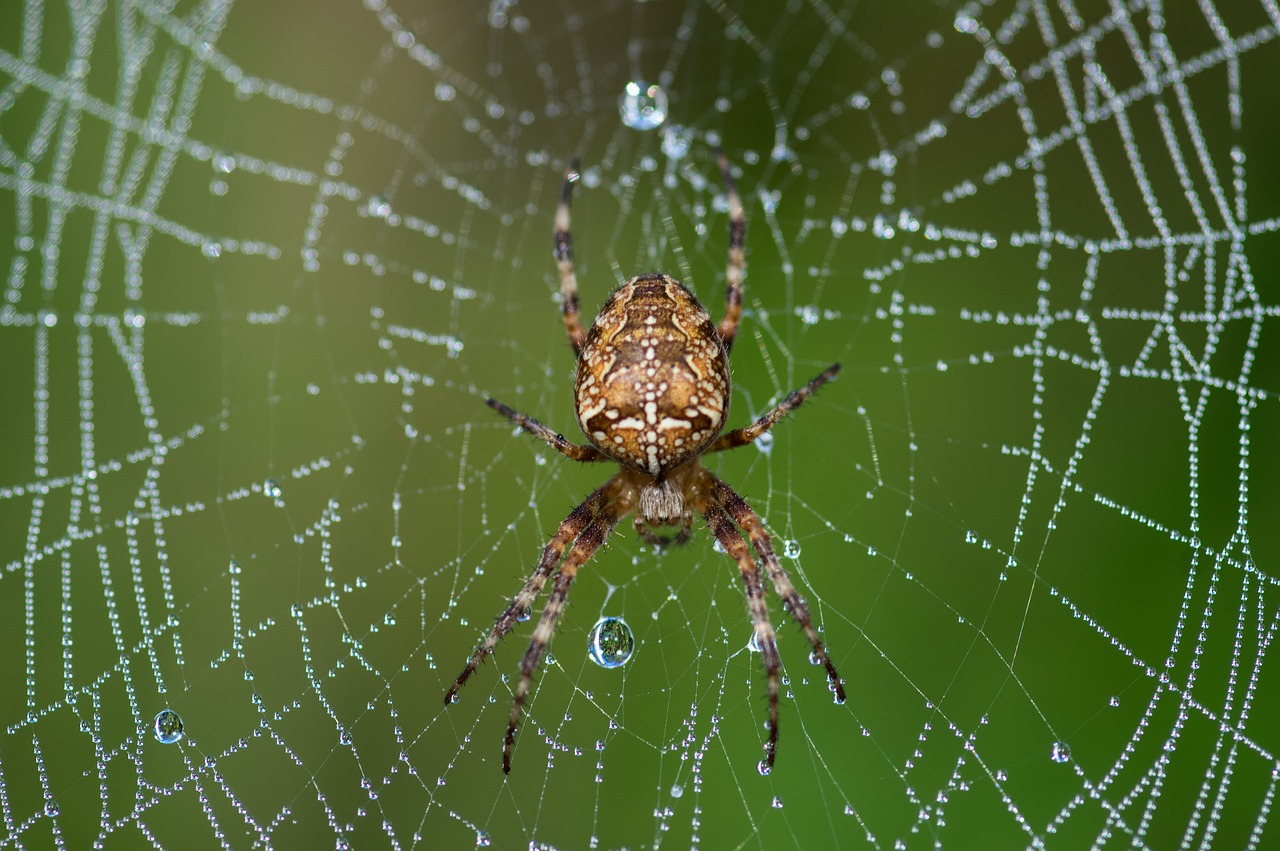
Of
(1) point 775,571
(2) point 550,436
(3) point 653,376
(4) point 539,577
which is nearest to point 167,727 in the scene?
(4) point 539,577

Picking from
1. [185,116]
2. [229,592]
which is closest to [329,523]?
[229,592]

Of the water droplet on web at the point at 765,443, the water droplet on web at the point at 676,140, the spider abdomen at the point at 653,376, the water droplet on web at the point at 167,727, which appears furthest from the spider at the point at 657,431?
the water droplet on web at the point at 676,140

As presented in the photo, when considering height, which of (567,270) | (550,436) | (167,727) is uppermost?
(567,270)

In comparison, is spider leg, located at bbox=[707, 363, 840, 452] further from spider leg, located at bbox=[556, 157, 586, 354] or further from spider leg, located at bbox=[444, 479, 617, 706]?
spider leg, located at bbox=[556, 157, 586, 354]

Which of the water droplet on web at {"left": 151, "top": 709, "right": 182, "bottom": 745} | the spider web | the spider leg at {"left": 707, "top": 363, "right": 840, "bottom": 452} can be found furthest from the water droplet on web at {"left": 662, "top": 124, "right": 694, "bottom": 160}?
the water droplet on web at {"left": 151, "top": 709, "right": 182, "bottom": 745}

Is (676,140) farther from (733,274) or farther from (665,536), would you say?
(665,536)

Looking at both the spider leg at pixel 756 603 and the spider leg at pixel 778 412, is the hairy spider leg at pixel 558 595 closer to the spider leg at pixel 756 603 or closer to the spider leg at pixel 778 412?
the spider leg at pixel 756 603
